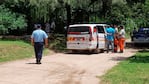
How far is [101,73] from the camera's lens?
16.3 meters

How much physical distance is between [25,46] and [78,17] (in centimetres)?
1320

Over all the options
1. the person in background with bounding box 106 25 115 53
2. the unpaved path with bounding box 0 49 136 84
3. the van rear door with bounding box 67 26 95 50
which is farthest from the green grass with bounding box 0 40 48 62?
the person in background with bounding box 106 25 115 53

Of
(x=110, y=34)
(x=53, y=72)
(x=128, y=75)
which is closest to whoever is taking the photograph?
(x=128, y=75)

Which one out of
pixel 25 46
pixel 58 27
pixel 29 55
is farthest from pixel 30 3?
pixel 58 27

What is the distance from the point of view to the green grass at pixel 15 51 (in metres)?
21.8

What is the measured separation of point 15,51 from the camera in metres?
23.4

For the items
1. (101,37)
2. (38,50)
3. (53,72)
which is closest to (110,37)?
(101,37)

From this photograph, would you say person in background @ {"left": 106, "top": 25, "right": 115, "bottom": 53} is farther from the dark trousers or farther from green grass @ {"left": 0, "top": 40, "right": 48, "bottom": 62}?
the dark trousers

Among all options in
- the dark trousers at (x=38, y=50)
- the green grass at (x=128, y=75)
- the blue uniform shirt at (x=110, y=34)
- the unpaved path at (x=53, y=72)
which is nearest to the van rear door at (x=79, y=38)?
the blue uniform shirt at (x=110, y=34)

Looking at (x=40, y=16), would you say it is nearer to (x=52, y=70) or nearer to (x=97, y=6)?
(x=97, y=6)

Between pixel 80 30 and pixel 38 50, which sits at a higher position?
pixel 80 30

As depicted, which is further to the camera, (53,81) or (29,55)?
(29,55)

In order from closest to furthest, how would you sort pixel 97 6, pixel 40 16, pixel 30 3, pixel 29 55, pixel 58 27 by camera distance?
1. pixel 29 55
2. pixel 30 3
3. pixel 40 16
4. pixel 97 6
5. pixel 58 27

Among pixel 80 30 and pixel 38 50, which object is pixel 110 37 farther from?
pixel 38 50
